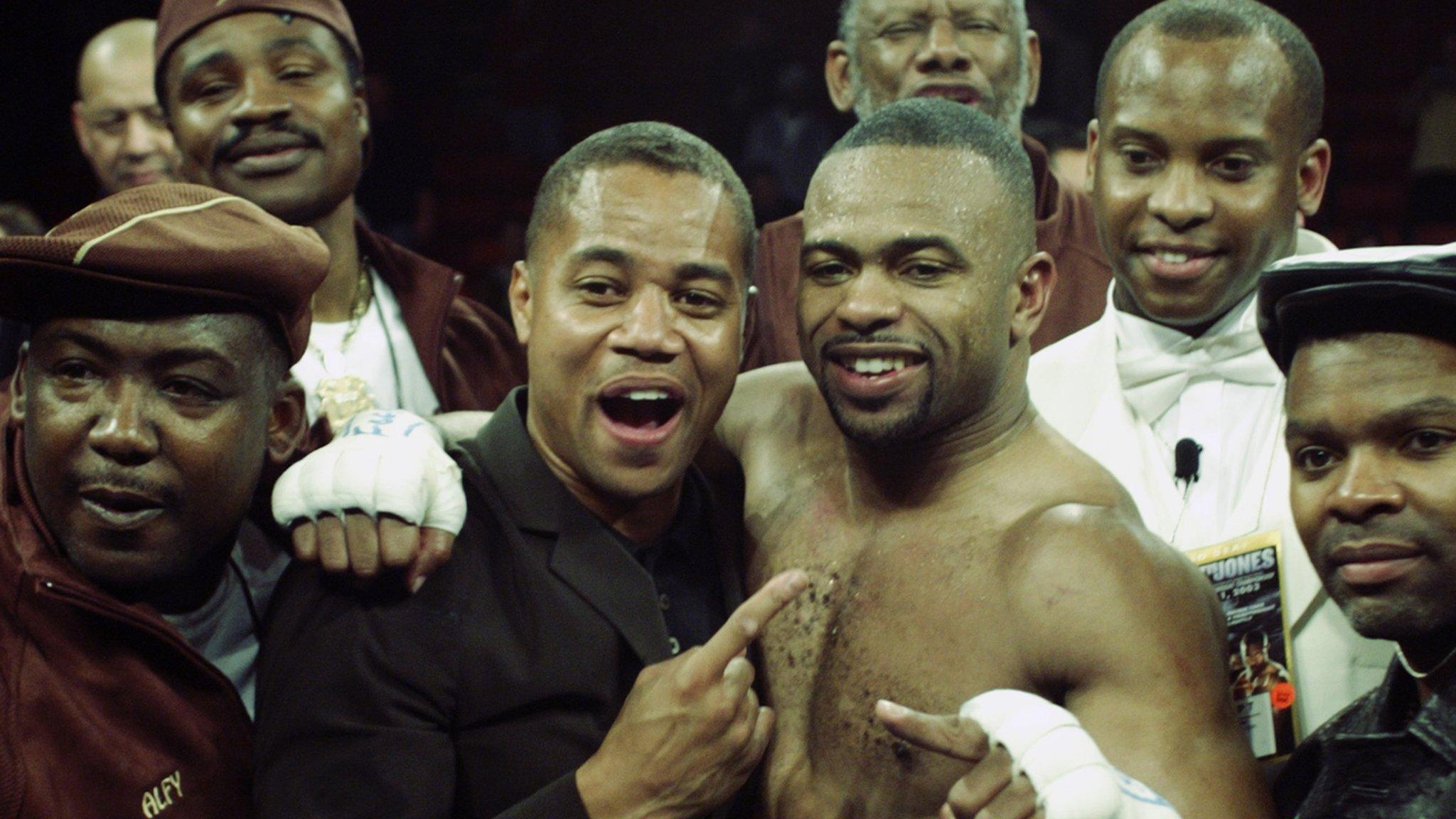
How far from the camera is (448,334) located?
3582 mm

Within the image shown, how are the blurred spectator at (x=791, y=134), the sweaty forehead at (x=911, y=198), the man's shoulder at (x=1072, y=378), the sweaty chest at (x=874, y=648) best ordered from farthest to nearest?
the blurred spectator at (x=791, y=134), the man's shoulder at (x=1072, y=378), the sweaty forehead at (x=911, y=198), the sweaty chest at (x=874, y=648)

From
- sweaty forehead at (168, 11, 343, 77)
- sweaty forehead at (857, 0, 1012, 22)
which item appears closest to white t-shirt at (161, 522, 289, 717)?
sweaty forehead at (168, 11, 343, 77)

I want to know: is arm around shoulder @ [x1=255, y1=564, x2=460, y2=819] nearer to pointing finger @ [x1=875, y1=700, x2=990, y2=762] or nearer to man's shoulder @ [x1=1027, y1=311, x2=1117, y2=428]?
pointing finger @ [x1=875, y1=700, x2=990, y2=762]

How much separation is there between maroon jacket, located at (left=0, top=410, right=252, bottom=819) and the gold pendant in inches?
36.6

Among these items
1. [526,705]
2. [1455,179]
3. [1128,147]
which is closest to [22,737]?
[526,705]

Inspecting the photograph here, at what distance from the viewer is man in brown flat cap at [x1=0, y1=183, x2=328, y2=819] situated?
208cm

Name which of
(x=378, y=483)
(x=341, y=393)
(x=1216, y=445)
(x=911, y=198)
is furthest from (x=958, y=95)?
(x=378, y=483)

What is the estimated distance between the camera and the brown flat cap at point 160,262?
2090 mm

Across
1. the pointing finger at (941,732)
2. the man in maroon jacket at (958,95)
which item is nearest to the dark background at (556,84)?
the man in maroon jacket at (958,95)

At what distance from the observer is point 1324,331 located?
82.0 inches

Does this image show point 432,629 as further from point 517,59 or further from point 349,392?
point 517,59

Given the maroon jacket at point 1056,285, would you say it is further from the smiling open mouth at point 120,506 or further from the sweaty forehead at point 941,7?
the smiling open mouth at point 120,506

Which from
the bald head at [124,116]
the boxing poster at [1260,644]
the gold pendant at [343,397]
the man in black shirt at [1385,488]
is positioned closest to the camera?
the man in black shirt at [1385,488]

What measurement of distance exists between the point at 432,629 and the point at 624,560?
0.30 m
